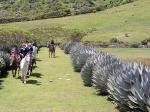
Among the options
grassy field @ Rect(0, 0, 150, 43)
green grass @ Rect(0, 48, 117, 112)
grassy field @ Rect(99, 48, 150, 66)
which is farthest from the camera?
grassy field @ Rect(0, 0, 150, 43)

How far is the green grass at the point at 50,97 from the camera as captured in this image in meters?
16.1

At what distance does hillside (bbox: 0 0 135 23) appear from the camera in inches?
6097

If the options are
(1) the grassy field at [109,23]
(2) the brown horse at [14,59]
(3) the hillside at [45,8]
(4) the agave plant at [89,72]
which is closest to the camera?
(4) the agave plant at [89,72]

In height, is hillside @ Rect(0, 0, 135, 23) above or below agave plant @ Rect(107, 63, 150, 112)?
above

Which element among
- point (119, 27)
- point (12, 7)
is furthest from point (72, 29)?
point (12, 7)

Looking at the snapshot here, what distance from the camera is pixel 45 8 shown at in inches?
6895

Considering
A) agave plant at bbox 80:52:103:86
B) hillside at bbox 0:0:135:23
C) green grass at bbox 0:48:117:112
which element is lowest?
green grass at bbox 0:48:117:112

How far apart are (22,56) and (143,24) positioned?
98812 mm

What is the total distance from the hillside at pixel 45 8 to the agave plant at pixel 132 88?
13499cm

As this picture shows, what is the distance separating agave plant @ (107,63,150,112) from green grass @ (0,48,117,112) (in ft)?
4.00

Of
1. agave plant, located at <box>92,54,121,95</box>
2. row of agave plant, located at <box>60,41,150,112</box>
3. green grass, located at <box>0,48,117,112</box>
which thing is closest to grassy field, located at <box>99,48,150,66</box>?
green grass, located at <box>0,48,117,112</box>

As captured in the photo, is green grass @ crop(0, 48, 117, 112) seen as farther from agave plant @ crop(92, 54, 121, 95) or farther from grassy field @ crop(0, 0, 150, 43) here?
grassy field @ crop(0, 0, 150, 43)


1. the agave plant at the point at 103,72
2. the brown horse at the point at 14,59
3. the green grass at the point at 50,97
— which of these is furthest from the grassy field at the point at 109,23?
the agave plant at the point at 103,72

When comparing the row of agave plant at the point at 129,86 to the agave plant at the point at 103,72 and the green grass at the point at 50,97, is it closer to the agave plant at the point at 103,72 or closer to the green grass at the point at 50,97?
the agave plant at the point at 103,72
